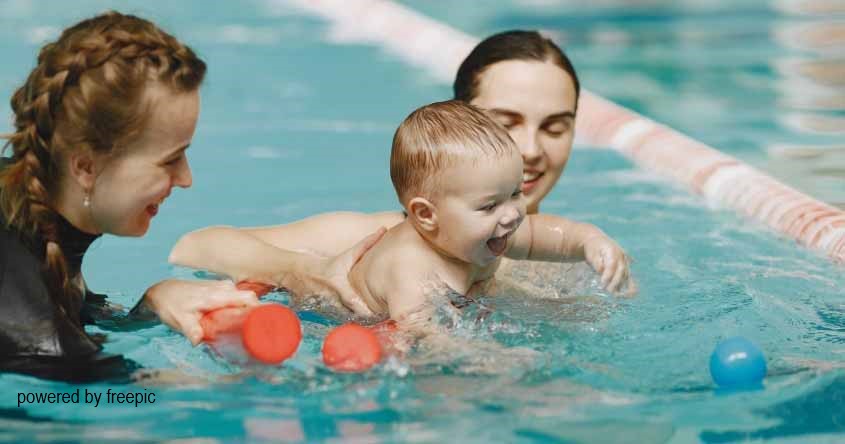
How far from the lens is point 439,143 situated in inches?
131

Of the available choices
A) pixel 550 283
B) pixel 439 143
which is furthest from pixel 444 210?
pixel 550 283

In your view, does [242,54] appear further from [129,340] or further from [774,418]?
[774,418]

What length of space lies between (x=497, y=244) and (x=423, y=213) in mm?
218

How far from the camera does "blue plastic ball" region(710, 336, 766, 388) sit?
311 cm

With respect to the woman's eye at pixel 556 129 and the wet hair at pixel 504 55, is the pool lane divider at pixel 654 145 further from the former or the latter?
the wet hair at pixel 504 55

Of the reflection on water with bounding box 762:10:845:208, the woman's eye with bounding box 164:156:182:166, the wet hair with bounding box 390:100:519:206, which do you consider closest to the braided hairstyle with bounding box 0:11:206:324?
the woman's eye with bounding box 164:156:182:166

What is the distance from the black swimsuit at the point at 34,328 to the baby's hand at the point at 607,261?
142 centimetres

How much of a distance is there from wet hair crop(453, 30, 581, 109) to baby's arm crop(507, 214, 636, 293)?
0.51 m

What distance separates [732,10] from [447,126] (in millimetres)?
7978

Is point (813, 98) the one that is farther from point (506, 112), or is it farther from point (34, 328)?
point (34, 328)

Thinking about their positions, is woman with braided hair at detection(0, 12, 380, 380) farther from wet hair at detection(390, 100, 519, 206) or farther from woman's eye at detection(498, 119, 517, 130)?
woman's eye at detection(498, 119, 517, 130)

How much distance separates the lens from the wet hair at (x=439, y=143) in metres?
3.32

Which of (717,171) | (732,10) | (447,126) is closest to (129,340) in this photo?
(447,126)

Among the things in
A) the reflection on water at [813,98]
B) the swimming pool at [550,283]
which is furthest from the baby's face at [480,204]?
the reflection on water at [813,98]
